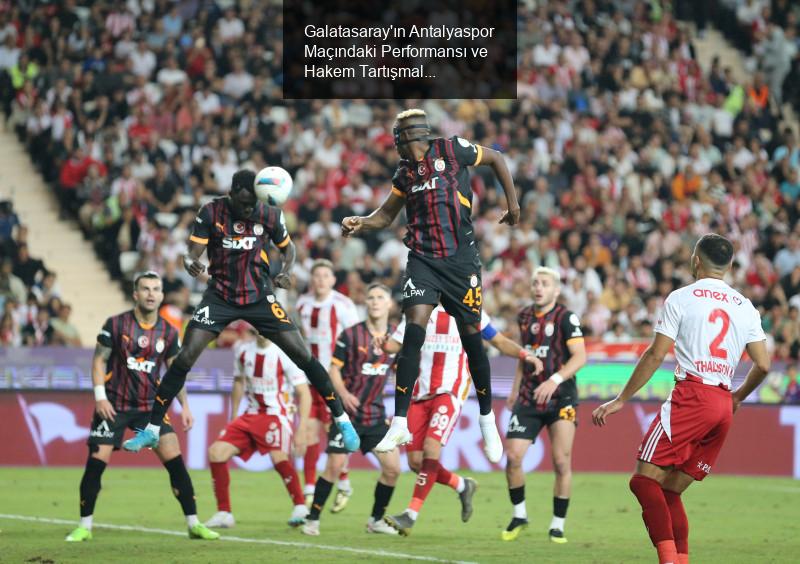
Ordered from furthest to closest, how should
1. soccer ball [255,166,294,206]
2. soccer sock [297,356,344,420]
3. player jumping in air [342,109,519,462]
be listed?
1. soccer sock [297,356,344,420]
2. soccer ball [255,166,294,206]
3. player jumping in air [342,109,519,462]

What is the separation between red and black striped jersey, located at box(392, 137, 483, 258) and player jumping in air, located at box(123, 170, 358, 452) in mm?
1430

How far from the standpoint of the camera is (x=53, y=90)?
79.2 ft

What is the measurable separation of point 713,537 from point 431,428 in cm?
288

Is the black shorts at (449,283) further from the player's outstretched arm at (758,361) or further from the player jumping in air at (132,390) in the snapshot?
the player jumping in air at (132,390)

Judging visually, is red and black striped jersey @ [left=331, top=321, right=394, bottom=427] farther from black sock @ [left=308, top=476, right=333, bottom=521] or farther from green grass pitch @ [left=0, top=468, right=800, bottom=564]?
green grass pitch @ [left=0, top=468, right=800, bottom=564]

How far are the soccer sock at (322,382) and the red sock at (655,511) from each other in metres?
3.14

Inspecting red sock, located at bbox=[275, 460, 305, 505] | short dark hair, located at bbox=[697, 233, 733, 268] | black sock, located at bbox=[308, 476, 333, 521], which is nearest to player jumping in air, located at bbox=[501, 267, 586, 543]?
black sock, located at bbox=[308, 476, 333, 521]

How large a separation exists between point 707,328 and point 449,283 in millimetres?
1981

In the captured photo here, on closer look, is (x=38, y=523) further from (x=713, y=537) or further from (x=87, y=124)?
(x=87, y=124)

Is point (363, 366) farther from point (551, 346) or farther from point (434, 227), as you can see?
point (434, 227)

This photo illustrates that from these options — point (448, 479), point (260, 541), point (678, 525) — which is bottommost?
point (260, 541)

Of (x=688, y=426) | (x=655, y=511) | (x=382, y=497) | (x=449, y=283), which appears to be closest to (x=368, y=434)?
(x=382, y=497)

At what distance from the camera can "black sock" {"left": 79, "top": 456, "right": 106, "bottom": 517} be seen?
12.0m

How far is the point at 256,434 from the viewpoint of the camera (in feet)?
44.5
